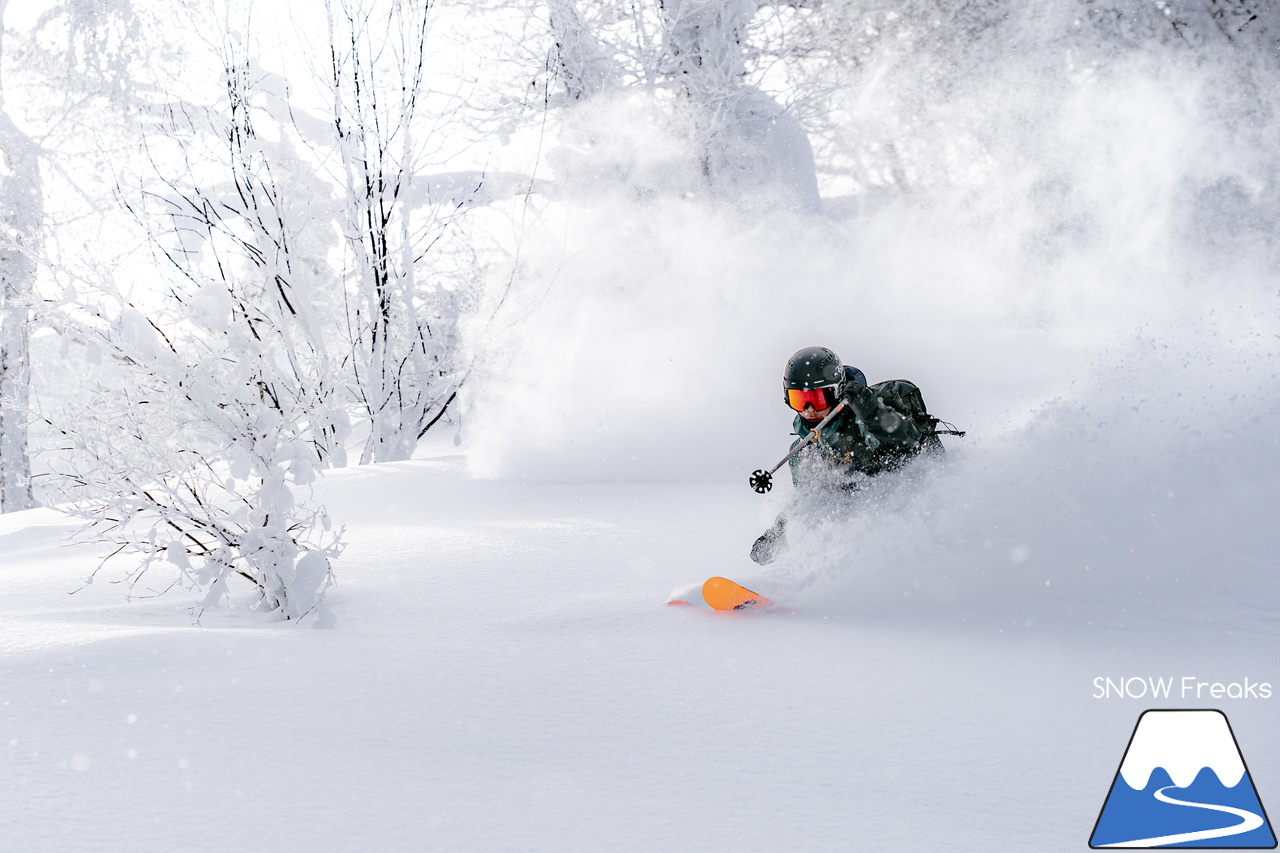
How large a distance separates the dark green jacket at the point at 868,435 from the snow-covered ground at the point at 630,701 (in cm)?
18

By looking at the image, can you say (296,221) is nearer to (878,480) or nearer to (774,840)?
(878,480)

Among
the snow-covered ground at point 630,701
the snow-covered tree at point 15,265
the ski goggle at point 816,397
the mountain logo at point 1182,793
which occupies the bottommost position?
the mountain logo at point 1182,793

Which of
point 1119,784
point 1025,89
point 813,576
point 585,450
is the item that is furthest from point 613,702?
point 1025,89

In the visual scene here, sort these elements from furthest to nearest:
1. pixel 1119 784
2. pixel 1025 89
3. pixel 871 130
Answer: pixel 871 130
pixel 1025 89
pixel 1119 784

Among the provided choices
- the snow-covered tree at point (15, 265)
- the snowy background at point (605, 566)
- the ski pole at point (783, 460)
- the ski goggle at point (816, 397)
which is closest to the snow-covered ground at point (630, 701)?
the snowy background at point (605, 566)

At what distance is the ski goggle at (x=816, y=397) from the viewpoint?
3.66 m

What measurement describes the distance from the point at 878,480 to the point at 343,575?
246cm

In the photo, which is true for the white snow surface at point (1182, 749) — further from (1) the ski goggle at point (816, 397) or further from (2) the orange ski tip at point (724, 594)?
(1) the ski goggle at point (816, 397)

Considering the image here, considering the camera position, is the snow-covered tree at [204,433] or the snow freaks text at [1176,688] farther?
the snow-covered tree at [204,433]

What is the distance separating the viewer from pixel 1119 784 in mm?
1907

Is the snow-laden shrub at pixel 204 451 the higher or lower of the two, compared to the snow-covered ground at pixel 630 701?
higher

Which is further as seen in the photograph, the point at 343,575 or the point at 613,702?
the point at 343,575

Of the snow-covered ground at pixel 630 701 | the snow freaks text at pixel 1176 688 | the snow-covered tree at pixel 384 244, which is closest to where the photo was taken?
the snow-covered ground at pixel 630 701

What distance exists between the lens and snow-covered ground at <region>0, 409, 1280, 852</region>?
1670 millimetres
